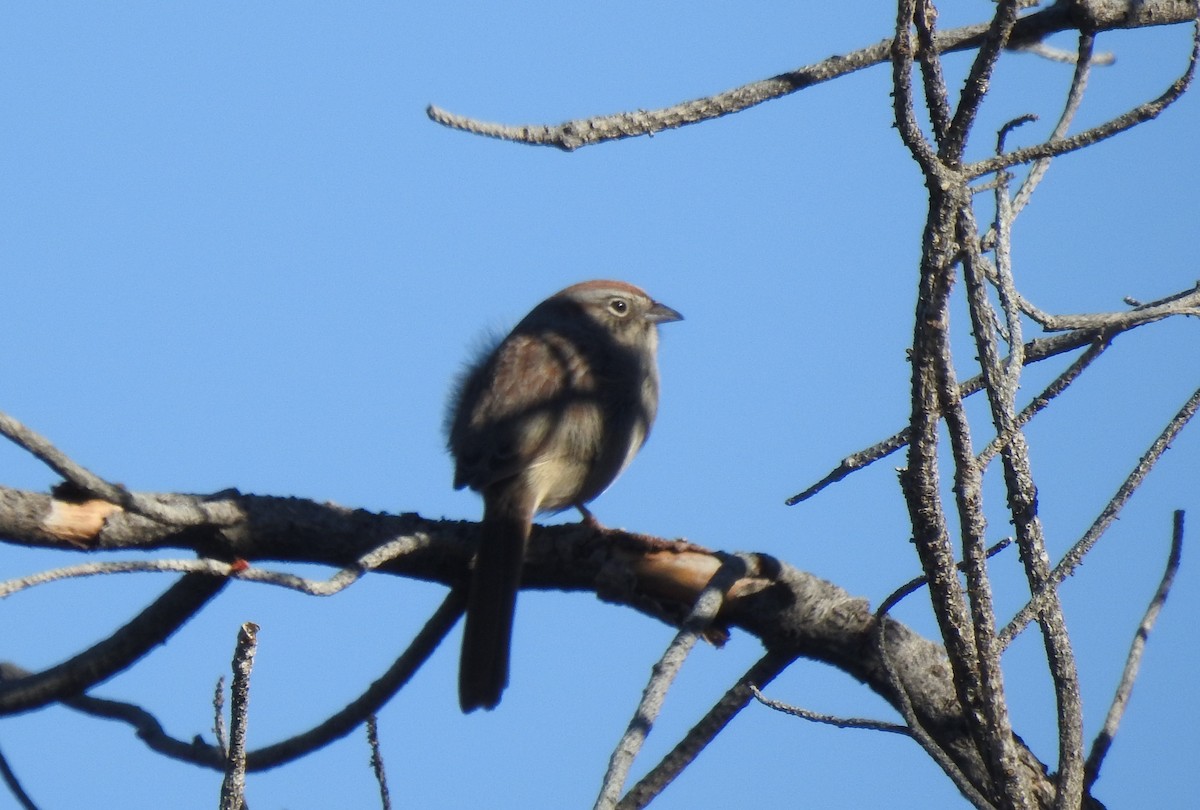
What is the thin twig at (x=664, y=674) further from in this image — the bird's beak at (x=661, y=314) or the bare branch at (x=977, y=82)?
the bird's beak at (x=661, y=314)

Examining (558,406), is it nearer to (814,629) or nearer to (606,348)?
(606,348)

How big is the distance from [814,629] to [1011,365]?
48.1 inches


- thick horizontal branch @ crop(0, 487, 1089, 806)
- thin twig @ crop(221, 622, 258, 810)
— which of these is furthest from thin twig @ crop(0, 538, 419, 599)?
thick horizontal branch @ crop(0, 487, 1089, 806)

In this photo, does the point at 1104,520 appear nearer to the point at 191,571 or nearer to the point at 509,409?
the point at 191,571

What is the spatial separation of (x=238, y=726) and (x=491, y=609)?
2.09 metres

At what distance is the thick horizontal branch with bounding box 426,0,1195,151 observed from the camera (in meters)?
2.75

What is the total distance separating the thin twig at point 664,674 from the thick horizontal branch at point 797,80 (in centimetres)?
128

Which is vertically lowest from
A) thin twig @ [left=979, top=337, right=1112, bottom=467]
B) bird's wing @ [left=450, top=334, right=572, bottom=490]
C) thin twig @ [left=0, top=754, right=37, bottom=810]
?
thin twig @ [left=0, top=754, right=37, bottom=810]

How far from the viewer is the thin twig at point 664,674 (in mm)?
3076

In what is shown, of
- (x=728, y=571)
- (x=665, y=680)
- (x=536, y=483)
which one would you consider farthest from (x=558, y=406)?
(x=665, y=680)

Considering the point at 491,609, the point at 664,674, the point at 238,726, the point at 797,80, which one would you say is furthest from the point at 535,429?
the point at 238,726

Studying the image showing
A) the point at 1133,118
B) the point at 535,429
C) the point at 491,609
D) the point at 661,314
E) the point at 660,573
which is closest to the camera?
the point at 1133,118

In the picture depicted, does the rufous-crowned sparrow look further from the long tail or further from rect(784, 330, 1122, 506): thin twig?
rect(784, 330, 1122, 506): thin twig

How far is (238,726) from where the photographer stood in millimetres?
2484
